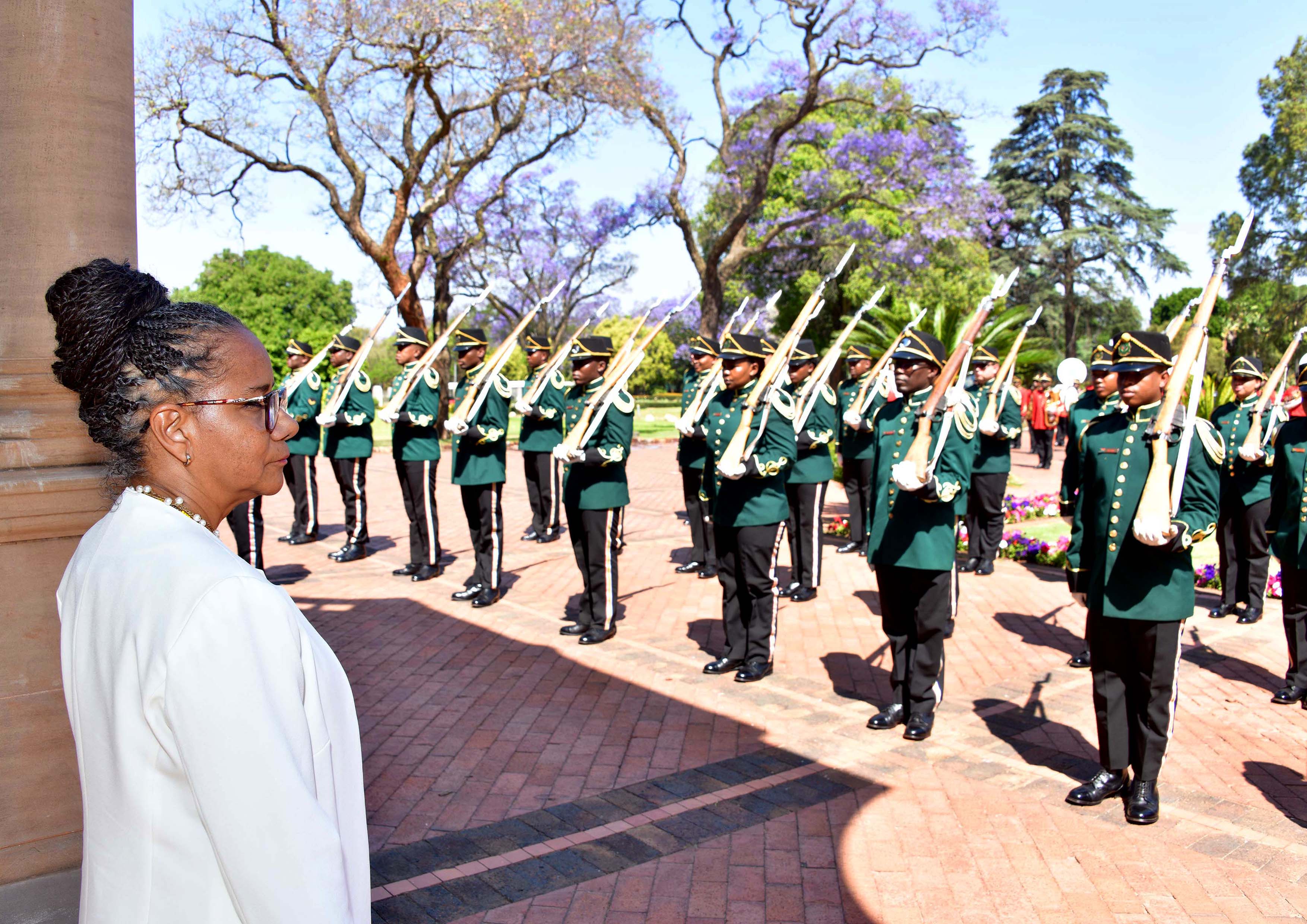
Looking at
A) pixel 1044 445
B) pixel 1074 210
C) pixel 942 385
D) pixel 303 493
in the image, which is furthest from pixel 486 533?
pixel 1074 210

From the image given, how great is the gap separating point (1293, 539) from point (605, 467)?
4.58 metres

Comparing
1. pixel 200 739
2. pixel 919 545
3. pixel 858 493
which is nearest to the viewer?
pixel 200 739

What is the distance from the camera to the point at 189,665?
138 centimetres

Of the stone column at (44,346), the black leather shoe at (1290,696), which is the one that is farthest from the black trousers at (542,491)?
the stone column at (44,346)

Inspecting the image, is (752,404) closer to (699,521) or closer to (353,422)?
(699,521)

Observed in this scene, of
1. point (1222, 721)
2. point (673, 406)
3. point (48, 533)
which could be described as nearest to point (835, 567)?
point (1222, 721)

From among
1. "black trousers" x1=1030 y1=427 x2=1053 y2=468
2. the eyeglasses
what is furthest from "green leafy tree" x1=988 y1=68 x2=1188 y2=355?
the eyeglasses

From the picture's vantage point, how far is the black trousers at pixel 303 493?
11445 mm

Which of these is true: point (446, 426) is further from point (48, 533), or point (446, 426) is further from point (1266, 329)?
point (1266, 329)

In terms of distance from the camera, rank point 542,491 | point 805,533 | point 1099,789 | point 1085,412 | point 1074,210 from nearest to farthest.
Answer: point 1099,789, point 1085,412, point 805,533, point 542,491, point 1074,210

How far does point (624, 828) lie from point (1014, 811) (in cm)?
177

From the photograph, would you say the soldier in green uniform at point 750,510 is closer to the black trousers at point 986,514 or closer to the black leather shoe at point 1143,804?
the black leather shoe at point 1143,804

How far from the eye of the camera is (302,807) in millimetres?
1405

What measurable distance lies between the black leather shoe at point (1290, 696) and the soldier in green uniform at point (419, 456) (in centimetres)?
695
